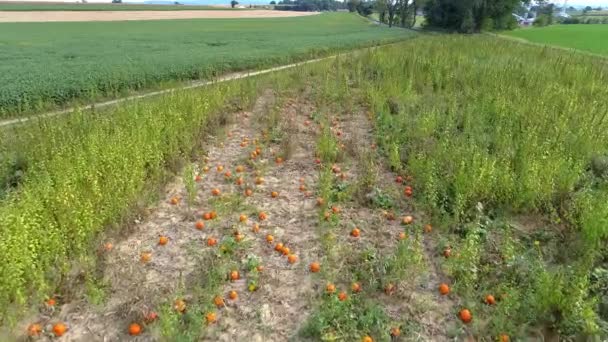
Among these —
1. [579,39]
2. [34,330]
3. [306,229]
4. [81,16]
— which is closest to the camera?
[34,330]

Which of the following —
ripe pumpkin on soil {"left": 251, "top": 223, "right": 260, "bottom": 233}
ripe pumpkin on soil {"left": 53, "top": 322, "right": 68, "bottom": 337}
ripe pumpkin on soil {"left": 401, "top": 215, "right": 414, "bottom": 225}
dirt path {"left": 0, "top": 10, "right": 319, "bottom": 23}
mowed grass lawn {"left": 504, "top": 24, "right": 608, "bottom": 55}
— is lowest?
ripe pumpkin on soil {"left": 53, "top": 322, "right": 68, "bottom": 337}

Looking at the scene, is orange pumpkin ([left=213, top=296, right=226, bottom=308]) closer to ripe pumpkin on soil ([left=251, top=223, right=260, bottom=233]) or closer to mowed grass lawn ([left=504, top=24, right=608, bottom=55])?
ripe pumpkin on soil ([left=251, top=223, right=260, bottom=233])

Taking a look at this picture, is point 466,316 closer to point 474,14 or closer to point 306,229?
point 306,229

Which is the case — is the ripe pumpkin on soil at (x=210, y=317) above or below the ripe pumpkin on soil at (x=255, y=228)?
below

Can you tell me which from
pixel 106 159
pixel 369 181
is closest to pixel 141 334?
pixel 106 159

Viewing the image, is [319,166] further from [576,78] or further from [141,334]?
[576,78]

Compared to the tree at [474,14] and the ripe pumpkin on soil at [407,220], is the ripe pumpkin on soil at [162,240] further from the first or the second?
the tree at [474,14]

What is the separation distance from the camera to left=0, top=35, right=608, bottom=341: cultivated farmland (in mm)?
2947

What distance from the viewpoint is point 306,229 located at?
426 centimetres

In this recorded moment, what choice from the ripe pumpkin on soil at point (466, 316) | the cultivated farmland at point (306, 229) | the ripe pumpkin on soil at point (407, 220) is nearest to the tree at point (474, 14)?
the cultivated farmland at point (306, 229)

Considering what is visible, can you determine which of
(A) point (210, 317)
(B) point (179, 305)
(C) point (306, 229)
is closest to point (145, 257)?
(B) point (179, 305)

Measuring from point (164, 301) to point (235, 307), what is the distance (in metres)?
0.60

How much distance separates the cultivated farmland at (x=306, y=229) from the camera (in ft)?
9.67

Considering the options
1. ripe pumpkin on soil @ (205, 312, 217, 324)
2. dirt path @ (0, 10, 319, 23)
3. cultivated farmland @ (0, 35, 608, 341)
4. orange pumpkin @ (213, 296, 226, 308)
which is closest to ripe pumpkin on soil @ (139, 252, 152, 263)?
cultivated farmland @ (0, 35, 608, 341)
